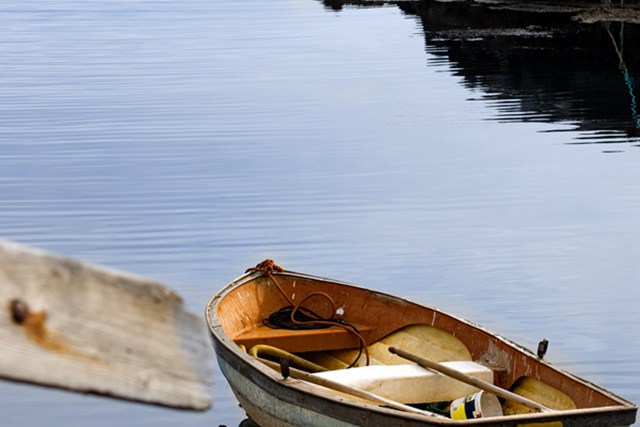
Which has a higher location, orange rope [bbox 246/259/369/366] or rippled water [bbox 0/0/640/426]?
orange rope [bbox 246/259/369/366]

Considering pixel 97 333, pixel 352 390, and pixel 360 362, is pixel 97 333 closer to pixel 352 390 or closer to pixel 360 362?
pixel 352 390

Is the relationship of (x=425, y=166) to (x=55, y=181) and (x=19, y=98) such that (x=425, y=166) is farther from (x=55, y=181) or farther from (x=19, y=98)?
(x=19, y=98)

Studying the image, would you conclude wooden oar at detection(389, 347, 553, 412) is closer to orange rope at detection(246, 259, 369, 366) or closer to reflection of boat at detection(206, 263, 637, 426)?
reflection of boat at detection(206, 263, 637, 426)

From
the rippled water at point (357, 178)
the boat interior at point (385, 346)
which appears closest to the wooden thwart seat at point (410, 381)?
the boat interior at point (385, 346)

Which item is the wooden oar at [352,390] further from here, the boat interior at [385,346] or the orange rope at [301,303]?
the orange rope at [301,303]

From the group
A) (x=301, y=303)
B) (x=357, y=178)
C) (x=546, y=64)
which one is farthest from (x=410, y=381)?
(x=546, y=64)

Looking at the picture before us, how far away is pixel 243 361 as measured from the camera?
986 cm

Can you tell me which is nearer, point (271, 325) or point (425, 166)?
point (271, 325)

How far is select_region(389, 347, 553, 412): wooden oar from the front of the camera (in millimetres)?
9031

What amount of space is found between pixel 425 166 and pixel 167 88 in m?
15.5

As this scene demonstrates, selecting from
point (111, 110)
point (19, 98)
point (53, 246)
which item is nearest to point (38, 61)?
point (19, 98)

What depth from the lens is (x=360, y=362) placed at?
11383 millimetres

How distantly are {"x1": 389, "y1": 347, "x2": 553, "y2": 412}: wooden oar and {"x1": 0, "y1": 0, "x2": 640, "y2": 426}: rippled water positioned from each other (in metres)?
2.29

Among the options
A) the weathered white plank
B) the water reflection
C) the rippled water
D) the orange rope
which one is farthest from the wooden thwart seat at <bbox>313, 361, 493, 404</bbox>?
the water reflection
